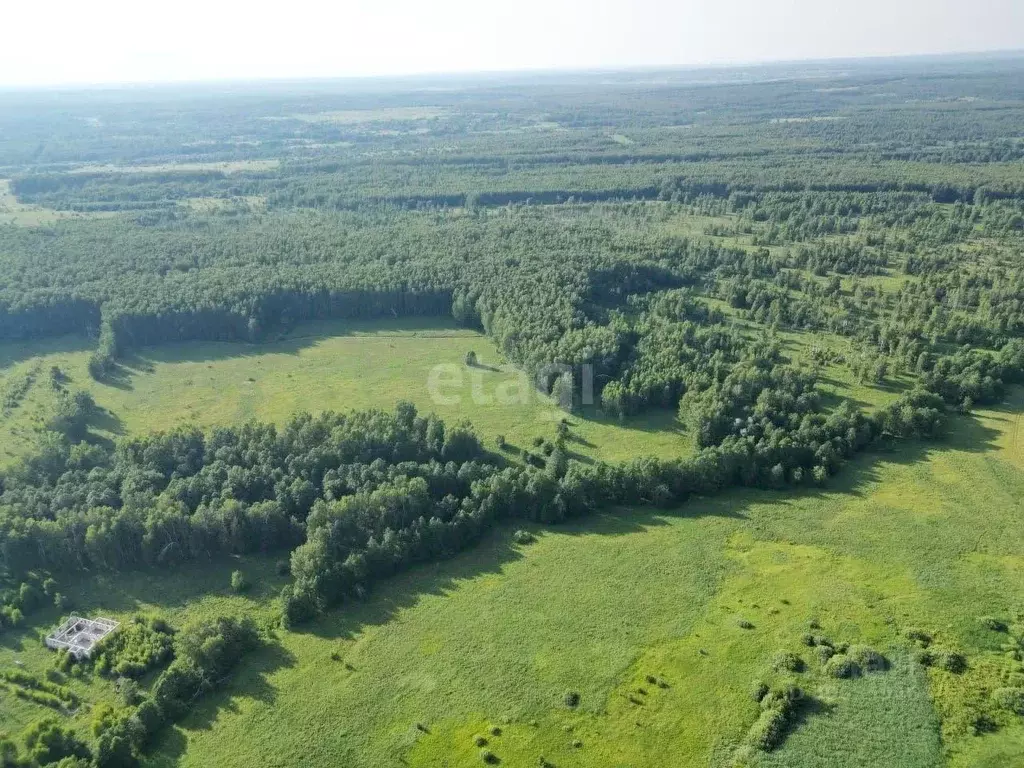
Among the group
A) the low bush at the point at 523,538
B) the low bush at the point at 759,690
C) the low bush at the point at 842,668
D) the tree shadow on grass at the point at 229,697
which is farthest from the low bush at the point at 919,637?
the tree shadow on grass at the point at 229,697

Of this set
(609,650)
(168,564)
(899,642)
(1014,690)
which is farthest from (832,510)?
(168,564)

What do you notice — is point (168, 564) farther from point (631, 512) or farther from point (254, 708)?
point (631, 512)

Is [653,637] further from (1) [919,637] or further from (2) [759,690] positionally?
(1) [919,637]

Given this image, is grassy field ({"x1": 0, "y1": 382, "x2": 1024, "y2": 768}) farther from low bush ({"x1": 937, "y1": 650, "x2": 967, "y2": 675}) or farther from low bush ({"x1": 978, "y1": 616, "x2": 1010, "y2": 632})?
low bush ({"x1": 978, "y1": 616, "x2": 1010, "y2": 632})

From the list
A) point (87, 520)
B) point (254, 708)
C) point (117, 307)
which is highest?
point (117, 307)

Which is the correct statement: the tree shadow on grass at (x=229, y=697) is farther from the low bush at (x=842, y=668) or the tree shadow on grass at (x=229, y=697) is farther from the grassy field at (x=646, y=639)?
the low bush at (x=842, y=668)
